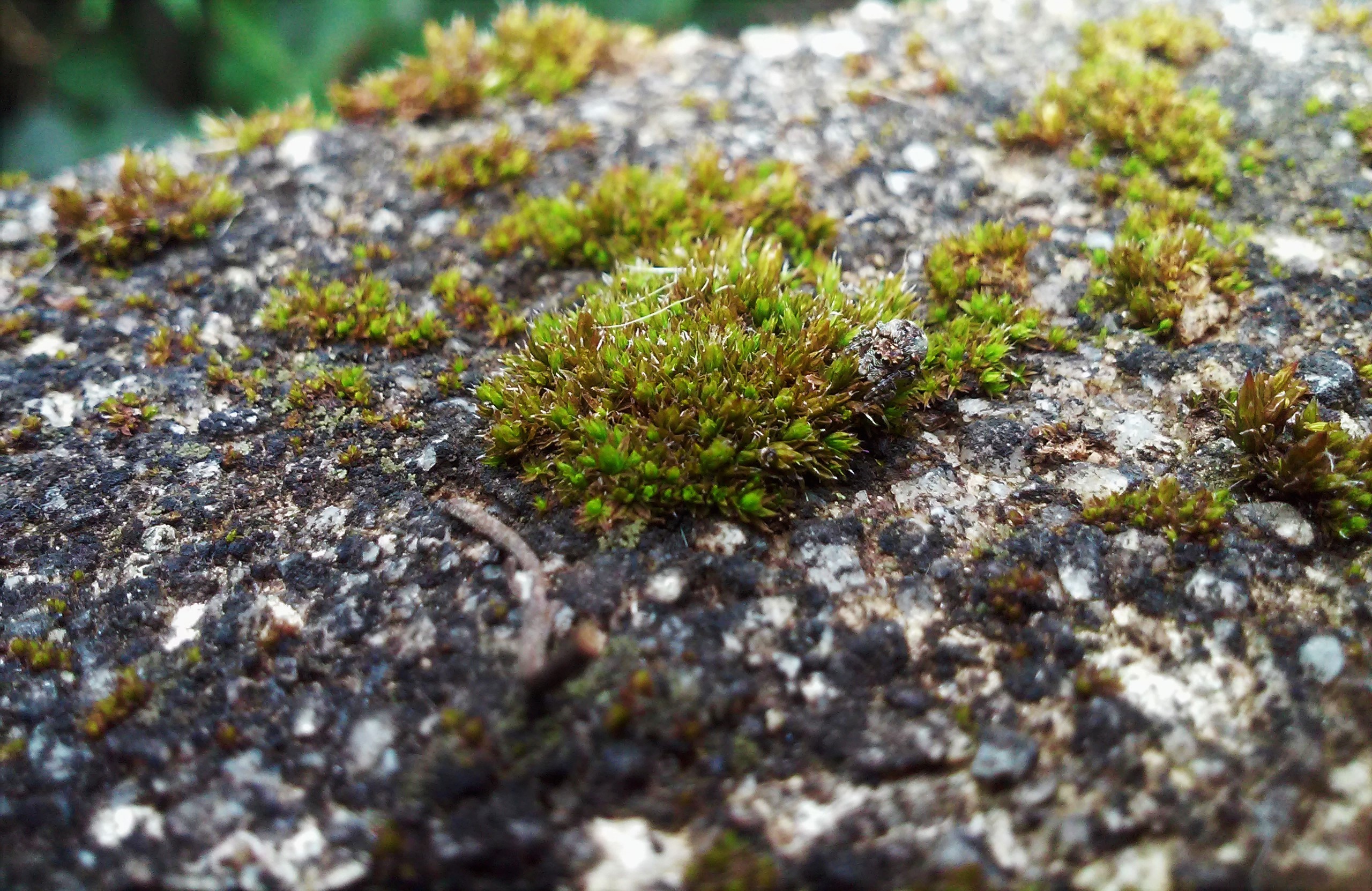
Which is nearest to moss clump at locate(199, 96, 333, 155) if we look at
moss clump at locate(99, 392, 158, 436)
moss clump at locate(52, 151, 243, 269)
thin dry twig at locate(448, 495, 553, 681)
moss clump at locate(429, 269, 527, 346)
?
moss clump at locate(52, 151, 243, 269)

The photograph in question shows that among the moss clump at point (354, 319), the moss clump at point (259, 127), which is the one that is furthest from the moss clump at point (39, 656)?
the moss clump at point (259, 127)

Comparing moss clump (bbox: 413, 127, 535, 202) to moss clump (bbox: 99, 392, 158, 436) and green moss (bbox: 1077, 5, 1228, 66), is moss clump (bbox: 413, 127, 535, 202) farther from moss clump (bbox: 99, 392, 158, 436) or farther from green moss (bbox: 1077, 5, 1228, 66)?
green moss (bbox: 1077, 5, 1228, 66)

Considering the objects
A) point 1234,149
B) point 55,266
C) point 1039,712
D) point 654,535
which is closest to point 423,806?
point 654,535

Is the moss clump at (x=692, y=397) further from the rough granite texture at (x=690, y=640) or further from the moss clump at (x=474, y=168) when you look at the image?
the moss clump at (x=474, y=168)

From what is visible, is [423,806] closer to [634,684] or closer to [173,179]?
[634,684]

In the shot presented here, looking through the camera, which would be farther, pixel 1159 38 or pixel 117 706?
pixel 1159 38

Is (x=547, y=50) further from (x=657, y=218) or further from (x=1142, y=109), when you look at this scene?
(x=1142, y=109)

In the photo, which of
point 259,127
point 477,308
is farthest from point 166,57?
point 477,308

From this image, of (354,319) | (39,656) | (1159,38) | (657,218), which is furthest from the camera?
(1159,38)
